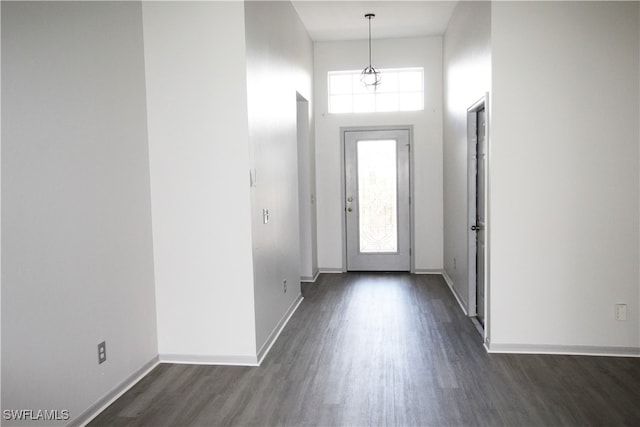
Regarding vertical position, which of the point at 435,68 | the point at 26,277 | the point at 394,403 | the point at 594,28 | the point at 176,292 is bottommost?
the point at 394,403

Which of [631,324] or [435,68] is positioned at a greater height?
[435,68]

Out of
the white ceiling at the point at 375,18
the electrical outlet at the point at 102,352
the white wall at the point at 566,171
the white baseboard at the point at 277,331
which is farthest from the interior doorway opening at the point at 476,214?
the electrical outlet at the point at 102,352

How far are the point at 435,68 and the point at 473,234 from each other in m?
2.92

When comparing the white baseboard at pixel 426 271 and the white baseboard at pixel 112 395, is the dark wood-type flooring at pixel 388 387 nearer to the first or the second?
the white baseboard at pixel 112 395

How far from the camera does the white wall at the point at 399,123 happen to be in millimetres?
6832

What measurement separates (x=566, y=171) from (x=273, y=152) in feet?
7.60

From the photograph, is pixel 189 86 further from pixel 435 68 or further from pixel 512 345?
pixel 435 68

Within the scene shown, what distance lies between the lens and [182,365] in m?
3.76

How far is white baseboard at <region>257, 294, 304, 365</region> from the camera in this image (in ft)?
12.8

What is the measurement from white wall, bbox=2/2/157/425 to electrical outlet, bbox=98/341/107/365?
3 centimetres

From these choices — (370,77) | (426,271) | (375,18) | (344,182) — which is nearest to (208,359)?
(344,182)

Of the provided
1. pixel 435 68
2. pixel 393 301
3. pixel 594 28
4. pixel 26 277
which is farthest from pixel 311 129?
pixel 26 277

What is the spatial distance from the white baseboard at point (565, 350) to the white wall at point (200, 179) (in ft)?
6.12

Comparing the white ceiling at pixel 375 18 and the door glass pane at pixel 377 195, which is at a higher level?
the white ceiling at pixel 375 18
